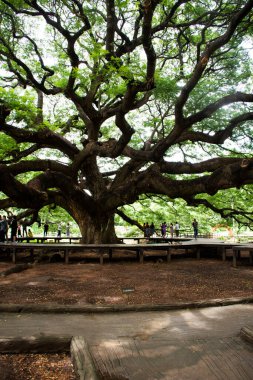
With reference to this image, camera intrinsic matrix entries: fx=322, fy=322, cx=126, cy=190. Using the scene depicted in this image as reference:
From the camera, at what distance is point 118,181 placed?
15.8 m

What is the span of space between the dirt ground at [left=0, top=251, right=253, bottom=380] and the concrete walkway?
0.66m

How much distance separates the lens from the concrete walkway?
326cm

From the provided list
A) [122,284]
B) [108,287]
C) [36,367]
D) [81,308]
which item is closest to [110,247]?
[122,284]

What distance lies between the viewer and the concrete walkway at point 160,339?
3.26 metres

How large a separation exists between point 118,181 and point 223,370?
12.8 meters

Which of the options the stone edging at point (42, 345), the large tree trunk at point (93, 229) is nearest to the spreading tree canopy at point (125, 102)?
the large tree trunk at point (93, 229)

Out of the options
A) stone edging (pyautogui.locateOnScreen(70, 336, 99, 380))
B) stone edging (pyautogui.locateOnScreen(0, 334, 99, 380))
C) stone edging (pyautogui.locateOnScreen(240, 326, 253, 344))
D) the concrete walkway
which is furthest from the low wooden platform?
stone edging (pyautogui.locateOnScreen(70, 336, 99, 380))

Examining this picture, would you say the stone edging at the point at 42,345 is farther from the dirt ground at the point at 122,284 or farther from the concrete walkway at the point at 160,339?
the dirt ground at the point at 122,284

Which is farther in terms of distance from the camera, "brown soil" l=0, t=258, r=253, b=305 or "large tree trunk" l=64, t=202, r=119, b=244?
"large tree trunk" l=64, t=202, r=119, b=244

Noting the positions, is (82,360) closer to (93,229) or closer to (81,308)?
(81,308)

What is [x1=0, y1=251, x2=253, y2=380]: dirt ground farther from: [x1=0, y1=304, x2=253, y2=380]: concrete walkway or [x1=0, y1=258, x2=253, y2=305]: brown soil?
[x1=0, y1=304, x2=253, y2=380]: concrete walkway

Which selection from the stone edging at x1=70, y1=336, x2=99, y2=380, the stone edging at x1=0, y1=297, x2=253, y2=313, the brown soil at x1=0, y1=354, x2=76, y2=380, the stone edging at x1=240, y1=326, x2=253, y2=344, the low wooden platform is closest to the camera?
the stone edging at x1=70, y1=336, x2=99, y2=380

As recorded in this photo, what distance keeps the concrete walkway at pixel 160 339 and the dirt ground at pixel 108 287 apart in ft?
2.15

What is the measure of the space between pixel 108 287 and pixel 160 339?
371 cm
